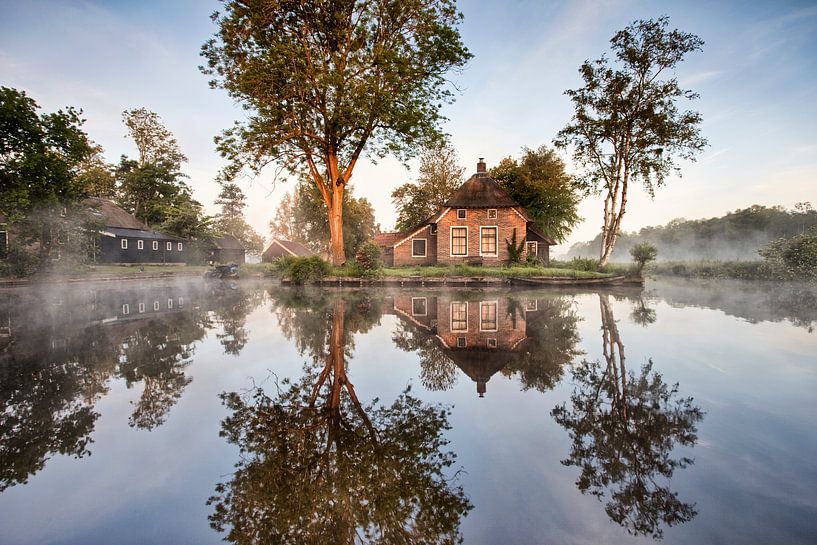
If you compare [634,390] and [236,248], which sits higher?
[236,248]

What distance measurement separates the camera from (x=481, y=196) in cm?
2862

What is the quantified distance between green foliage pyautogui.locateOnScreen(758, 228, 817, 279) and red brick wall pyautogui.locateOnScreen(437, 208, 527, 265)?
16.1 metres

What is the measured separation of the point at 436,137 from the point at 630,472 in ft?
71.0

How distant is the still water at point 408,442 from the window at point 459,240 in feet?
74.2

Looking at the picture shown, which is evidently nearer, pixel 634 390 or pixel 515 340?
pixel 634 390

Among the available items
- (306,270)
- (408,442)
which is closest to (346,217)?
(306,270)

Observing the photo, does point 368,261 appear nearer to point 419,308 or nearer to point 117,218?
point 419,308

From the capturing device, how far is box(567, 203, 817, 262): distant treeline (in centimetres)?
5541

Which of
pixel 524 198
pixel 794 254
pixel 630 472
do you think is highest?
pixel 524 198

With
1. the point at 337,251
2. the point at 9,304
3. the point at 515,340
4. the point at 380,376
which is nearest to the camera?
the point at 380,376

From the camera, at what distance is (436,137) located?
21.8 m

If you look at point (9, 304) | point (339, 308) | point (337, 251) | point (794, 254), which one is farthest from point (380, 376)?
point (794, 254)

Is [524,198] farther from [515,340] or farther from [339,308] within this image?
[515,340]

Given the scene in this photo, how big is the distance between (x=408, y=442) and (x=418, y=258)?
28.0 meters
